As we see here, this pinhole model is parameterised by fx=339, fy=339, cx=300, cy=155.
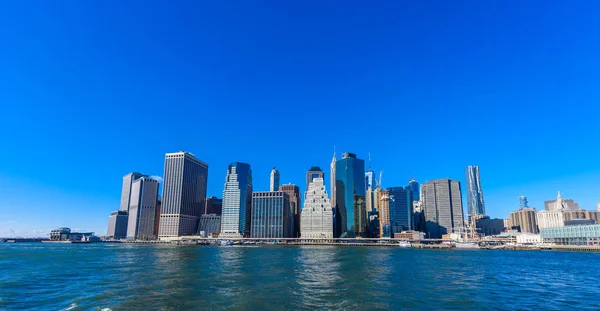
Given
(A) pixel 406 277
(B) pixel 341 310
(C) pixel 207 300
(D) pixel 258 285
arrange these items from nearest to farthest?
(B) pixel 341 310, (C) pixel 207 300, (D) pixel 258 285, (A) pixel 406 277

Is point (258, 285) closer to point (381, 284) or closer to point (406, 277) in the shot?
point (381, 284)

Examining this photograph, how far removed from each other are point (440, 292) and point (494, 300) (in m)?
6.38

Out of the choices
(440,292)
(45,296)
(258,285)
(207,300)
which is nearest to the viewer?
(207,300)

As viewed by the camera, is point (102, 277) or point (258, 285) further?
point (102, 277)

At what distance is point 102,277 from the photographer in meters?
56.2

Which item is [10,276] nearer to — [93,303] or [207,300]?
[93,303]

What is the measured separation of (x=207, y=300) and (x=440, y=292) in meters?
29.8

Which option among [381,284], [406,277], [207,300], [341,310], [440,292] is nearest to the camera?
[341,310]

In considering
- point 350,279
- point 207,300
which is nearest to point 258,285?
point 207,300

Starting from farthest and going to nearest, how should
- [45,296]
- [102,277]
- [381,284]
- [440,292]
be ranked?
[102,277], [381,284], [440,292], [45,296]

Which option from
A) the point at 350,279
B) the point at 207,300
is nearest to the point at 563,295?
the point at 350,279

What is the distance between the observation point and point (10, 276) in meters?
57.8

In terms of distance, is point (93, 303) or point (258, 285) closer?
point (93, 303)

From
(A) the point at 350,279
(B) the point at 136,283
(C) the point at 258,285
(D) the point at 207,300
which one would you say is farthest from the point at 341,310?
(B) the point at 136,283
